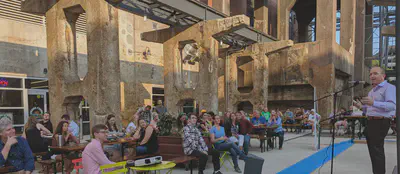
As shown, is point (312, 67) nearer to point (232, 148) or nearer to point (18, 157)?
point (232, 148)

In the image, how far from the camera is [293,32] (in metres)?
31.9

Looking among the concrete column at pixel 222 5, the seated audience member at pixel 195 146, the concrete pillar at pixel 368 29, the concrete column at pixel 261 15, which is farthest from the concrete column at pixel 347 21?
the seated audience member at pixel 195 146

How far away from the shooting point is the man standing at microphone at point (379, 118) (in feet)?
13.8

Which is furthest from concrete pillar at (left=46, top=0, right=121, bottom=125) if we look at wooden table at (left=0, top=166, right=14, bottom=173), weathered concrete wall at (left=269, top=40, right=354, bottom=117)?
weathered concrete wall at (left=269, top=40, right=354, bottom=117)

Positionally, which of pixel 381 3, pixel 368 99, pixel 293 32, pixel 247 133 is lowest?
pixel 247 133

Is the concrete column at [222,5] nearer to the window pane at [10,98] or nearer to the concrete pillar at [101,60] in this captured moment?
the concrete pillar at [101,60]

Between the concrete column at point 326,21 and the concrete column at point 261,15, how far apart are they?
15.5ft

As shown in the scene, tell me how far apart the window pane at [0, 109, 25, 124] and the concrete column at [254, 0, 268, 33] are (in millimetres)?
18681

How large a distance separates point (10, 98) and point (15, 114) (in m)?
0.71

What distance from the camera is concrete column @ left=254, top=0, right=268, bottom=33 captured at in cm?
2406

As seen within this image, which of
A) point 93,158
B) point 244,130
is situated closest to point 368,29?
point 244,130

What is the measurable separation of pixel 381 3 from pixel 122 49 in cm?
1291

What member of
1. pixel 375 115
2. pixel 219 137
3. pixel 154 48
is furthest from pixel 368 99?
pixel 154 48

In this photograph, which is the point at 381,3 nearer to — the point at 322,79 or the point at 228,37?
the point at 228,37
